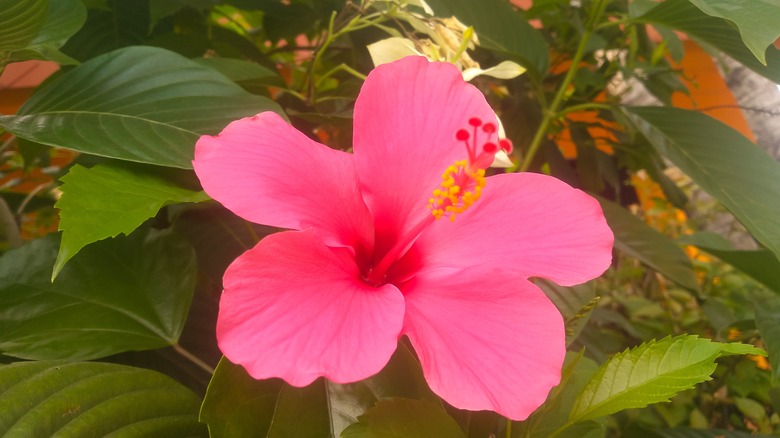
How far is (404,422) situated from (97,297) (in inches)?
11.2

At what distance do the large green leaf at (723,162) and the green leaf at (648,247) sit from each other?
12 centimetres

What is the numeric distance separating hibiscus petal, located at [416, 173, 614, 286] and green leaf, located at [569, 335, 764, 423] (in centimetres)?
6

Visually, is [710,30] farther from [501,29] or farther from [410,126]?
[410,126]

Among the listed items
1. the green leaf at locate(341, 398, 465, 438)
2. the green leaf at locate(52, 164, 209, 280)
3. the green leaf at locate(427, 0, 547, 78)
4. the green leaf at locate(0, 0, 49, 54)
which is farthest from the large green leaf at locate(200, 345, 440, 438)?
the green leaf at locate(427, 0, 547, 78)

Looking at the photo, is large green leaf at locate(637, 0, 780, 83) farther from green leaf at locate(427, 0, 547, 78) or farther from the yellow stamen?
the yellow stamen

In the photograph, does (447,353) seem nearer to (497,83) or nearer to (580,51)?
(580,51)

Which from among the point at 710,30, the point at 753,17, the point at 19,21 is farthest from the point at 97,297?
the point at 710,30

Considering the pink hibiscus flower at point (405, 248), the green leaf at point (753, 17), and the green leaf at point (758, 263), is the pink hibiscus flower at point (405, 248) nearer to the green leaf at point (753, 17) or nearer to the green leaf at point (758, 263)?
the green leaf at point (753, 17)

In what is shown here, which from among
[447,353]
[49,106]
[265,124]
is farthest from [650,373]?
[49,106]

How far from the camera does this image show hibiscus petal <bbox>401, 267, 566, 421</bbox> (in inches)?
12.4

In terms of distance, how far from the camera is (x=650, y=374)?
0.35 meters

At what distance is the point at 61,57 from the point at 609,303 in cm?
122

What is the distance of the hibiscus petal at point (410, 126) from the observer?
396mm

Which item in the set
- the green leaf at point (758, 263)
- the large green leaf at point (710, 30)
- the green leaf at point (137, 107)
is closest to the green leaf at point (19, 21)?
the green leaf at point (137, 107)
